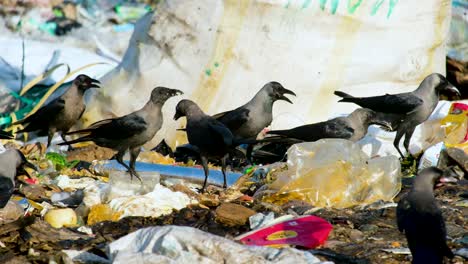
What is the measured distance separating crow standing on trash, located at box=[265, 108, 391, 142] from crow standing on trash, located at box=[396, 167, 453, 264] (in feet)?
12.7

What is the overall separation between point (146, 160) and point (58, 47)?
4952 mm

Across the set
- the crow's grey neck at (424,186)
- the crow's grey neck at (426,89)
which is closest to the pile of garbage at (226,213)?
the crow's grey neck at (424,186)

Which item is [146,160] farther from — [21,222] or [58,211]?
[21,222]

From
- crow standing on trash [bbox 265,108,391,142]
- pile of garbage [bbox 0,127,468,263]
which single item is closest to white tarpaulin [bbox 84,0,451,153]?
crow standing on trash [bbox 265,108,391,142]

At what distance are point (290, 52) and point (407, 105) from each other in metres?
1.42

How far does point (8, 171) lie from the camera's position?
6359 mm

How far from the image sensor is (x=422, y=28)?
1053 centimetres

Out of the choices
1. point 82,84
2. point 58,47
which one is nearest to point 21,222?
point 82,84

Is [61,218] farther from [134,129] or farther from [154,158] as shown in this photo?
[154,158]

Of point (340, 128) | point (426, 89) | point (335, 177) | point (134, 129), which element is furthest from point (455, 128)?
point (134, 129)

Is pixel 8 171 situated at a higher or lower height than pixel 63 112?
higher

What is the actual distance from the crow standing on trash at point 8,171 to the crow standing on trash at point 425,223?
7.86 ft

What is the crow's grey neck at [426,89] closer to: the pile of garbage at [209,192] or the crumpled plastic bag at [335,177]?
the pile of garbage at [209,192]

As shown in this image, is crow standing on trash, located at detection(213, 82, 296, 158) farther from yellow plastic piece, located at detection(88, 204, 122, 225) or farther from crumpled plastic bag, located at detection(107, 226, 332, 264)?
crumpled plastic bag, located at detection(107, 226, 332, 264)
